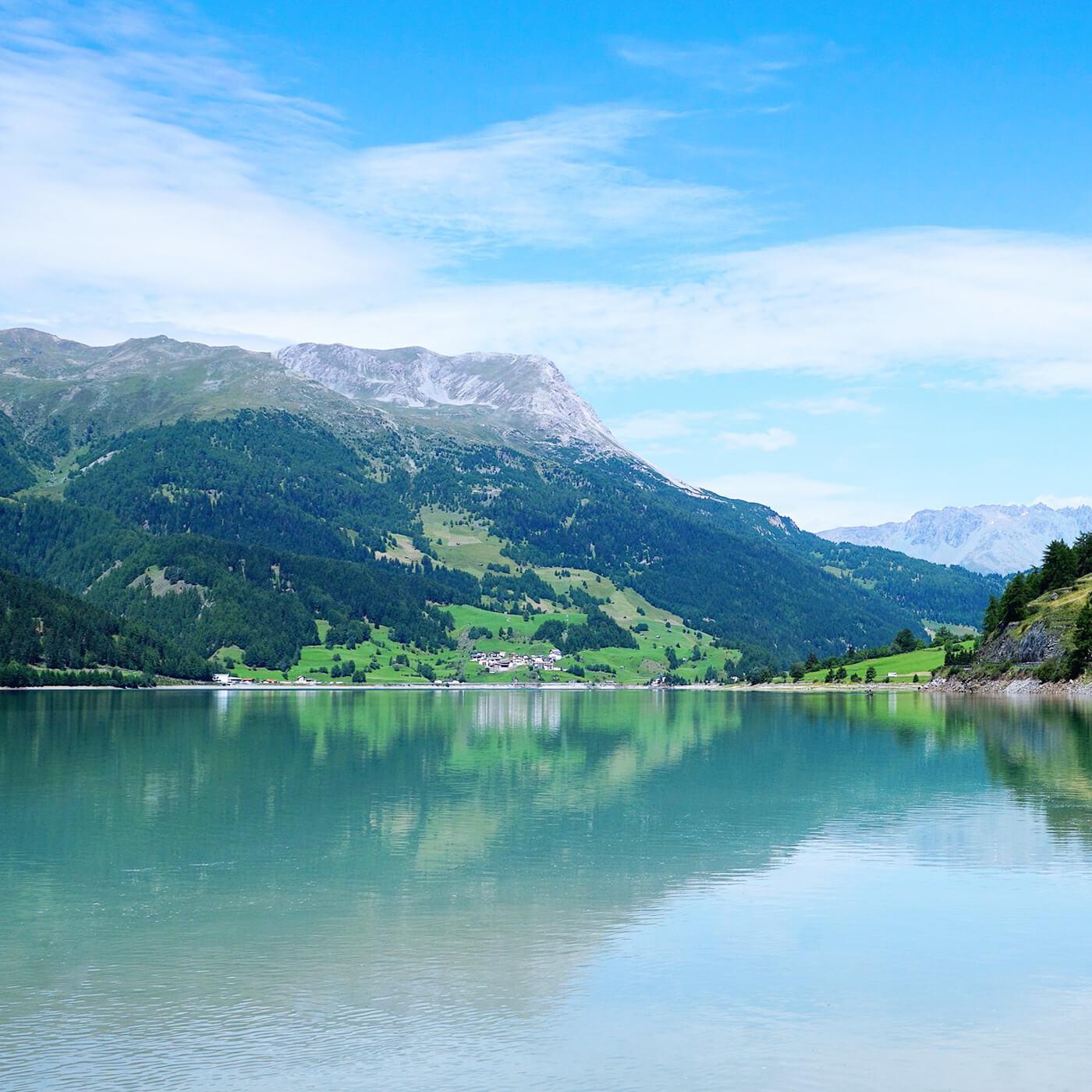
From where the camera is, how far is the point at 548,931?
29.3m

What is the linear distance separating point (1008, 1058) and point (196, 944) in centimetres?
1837

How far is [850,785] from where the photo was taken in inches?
2474

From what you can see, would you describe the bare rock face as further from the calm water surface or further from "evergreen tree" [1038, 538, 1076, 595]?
the calm water surface

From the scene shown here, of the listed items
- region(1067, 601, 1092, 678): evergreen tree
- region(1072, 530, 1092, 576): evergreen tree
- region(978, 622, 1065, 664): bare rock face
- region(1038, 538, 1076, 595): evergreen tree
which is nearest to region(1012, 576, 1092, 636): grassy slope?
region(978, 622, 1065, 664): bare rock face

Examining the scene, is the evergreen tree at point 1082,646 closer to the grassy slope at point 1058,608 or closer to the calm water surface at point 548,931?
the grassy slope at point 1058,608

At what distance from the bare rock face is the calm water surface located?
100191 mm

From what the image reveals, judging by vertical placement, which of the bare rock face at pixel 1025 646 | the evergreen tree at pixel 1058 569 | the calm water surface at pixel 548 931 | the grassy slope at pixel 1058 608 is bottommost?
the calm water surface at pixel 548 931

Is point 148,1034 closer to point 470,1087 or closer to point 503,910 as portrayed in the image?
point 470,1087

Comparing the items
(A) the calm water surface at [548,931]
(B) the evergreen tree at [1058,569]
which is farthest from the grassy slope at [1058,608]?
(A) the calm water surface at [548,931]

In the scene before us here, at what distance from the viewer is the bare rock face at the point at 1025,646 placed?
15912 centimetres

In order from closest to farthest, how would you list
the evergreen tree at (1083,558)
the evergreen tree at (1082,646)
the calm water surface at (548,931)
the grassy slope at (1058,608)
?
the calm water surface at (548,931) → the evergreen tree at (1082,646) → the grassy slope at (1058,608) → the evergreen tree at (1083,558)

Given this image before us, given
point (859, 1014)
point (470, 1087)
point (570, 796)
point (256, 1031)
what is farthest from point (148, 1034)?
point (570, 796)

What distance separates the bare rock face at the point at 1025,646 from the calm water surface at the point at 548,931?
329 ft

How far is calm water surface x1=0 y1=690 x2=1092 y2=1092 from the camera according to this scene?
20.4m
